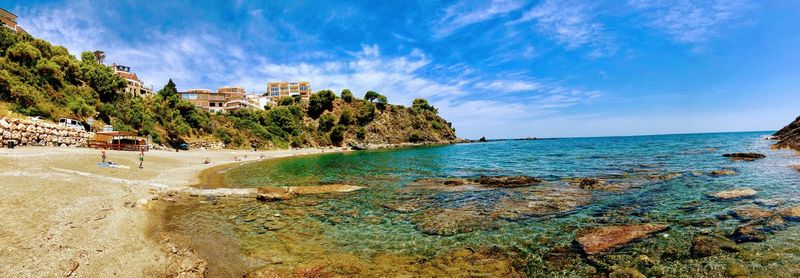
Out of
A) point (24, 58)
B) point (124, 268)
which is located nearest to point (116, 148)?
point (24, 58)

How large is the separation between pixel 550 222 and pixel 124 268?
13.8m

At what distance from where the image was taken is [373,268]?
30.0 feet

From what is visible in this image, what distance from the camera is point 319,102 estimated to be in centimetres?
12188

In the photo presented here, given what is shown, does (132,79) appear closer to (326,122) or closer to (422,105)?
(326,122)

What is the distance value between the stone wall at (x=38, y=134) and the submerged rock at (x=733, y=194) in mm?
56042

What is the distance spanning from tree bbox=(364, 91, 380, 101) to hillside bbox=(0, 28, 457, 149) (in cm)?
1939

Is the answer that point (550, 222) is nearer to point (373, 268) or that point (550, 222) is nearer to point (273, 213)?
point (373, 268)

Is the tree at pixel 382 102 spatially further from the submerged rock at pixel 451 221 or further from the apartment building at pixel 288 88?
the submerged rock at pixel 451 221

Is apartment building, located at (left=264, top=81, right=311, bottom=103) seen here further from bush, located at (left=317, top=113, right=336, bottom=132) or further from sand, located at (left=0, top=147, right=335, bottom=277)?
sand, located at (left=0, top=147, right=335, bottom=277)

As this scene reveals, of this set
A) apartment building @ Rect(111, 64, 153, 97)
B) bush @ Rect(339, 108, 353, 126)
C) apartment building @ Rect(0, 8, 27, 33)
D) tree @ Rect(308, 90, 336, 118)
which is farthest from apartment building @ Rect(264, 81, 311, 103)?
apartment building @ Rect(0, 8, 27, 33)

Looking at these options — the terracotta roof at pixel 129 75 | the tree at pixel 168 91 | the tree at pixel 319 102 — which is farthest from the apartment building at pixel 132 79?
the tree at pixel 319 102

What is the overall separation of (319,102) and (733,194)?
116 m

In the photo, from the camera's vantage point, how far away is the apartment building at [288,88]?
157m

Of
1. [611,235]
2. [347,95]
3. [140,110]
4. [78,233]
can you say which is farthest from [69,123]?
[347,95]
